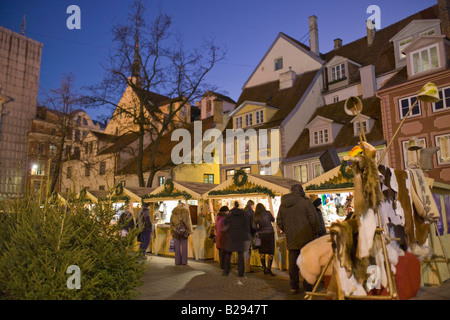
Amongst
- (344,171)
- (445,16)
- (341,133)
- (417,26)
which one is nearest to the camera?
(344,171)

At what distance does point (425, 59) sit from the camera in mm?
17172

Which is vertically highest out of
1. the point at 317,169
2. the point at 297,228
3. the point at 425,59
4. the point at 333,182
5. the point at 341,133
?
the point at 425,59

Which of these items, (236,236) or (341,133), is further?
(341,133)

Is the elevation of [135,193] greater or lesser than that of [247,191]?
greater

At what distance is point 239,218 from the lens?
8.56 meters

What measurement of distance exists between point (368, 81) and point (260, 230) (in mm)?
15591

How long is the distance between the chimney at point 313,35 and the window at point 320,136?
9370mm

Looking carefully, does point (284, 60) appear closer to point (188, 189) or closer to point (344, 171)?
point (188, 189)

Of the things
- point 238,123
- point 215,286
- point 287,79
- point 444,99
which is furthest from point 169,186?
point 287,79

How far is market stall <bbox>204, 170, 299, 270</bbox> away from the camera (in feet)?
32.0

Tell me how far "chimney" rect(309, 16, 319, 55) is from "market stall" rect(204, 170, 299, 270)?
19.0 meters

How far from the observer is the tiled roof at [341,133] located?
1836 cm
